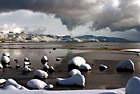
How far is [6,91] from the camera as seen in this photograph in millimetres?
11195

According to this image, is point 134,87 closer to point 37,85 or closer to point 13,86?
point 37,85

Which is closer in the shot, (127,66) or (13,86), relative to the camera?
(13,86)

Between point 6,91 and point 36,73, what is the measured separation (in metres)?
7.96

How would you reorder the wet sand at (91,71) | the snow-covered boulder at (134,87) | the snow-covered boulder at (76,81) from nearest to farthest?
1. the snow-covered boulder at (134,87)
2. the snow-covered boulder at (76,81)
3. the wet sand at (91,71)

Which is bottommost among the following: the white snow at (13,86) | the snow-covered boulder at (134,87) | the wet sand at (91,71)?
the wet sand at (91,71)

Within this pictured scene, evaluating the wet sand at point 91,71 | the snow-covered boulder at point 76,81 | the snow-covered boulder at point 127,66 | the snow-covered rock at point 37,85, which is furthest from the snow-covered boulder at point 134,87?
the snow-covered boulder at point 127,66

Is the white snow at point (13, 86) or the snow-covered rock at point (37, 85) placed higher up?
the white snow at point (13, 86)

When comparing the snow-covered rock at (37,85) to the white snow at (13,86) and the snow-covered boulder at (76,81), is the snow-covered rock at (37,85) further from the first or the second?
the snow-covered boulder at (76,81)

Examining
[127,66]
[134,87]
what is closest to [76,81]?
[134,87]

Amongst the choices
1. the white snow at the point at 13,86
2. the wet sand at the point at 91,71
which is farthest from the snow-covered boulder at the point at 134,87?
the white snow at the point at 13,86

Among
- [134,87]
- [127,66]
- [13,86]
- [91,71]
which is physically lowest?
[91,71]

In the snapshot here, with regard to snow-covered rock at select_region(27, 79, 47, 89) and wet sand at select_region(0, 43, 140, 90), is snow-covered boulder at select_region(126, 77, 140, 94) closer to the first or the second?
wet sand at select_region(0, 43, 140, 90)

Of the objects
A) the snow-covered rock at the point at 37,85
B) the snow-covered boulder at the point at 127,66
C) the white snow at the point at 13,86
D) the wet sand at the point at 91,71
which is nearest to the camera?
the white snow at the point at 13,86

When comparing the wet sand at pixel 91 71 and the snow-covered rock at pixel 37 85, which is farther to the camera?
the wet sand at pixel 91 71
